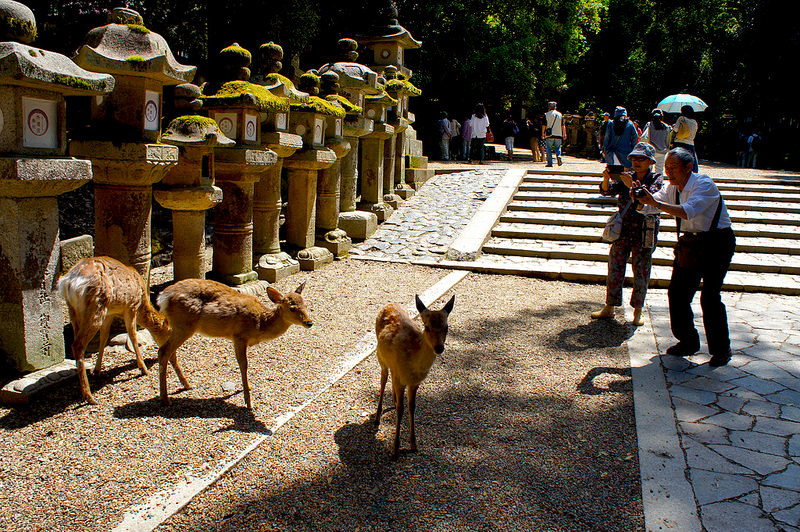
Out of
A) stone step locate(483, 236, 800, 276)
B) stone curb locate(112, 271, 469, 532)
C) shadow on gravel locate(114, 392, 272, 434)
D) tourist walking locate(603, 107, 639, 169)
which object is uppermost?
tourist walking locate(603, 107, 639, 169)

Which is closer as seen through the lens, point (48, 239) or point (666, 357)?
point (48, 239)

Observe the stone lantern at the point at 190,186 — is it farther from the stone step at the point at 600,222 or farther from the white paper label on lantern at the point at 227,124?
the stone step at the point at 600,222

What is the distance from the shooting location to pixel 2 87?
392 centimetres

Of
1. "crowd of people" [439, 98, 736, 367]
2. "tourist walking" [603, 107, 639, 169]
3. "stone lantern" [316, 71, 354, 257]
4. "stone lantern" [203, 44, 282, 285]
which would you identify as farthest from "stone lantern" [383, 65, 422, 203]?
"crowd of people" [439, 98, 736, 367]

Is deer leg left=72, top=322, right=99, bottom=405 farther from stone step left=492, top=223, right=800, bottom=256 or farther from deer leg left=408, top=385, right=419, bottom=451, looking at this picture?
stone step left=492, top=223, right=800, bottom=256

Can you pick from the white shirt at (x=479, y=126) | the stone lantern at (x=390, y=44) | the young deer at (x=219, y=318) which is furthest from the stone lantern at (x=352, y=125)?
the white shirt at (x=479, y=126)

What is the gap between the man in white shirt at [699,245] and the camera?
5.14 metres

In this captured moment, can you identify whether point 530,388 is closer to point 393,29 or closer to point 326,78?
point 326,78

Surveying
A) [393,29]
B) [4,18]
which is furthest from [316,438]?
[393,29]

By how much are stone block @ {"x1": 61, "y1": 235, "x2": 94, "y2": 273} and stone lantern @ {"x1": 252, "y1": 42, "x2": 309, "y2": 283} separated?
2965 mm

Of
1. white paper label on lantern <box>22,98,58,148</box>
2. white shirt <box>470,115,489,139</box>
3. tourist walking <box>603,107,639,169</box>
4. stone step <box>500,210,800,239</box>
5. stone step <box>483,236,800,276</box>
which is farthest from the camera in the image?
white shirt <box>470,115,489,139</box>

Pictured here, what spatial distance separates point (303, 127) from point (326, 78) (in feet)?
4.89

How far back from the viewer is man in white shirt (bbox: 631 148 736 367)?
514 centimetres

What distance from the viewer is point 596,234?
35.5 ft
